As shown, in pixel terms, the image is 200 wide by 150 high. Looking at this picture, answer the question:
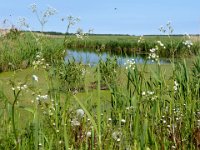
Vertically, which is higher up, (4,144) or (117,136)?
(117,136)

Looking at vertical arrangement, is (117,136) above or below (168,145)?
above

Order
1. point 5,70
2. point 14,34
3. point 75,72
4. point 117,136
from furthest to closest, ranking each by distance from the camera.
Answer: point 14,34, point 5,70, point 75,72, point 117,136

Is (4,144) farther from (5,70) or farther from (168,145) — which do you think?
(5,70)

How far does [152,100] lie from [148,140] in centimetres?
73

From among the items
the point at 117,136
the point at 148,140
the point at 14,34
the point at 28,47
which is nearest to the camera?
the point at 117,136

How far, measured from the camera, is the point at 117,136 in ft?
8.10

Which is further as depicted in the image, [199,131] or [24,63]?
[24,63]

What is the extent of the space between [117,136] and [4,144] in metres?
1.14

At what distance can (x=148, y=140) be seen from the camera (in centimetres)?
283

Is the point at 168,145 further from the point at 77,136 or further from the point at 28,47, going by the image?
the point at 28,47

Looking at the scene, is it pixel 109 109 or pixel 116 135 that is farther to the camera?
pixel 109 109

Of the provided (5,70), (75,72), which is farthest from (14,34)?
(75,72)

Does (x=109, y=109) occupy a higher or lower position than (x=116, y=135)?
lower

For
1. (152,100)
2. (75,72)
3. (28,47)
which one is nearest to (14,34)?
(28,47)
